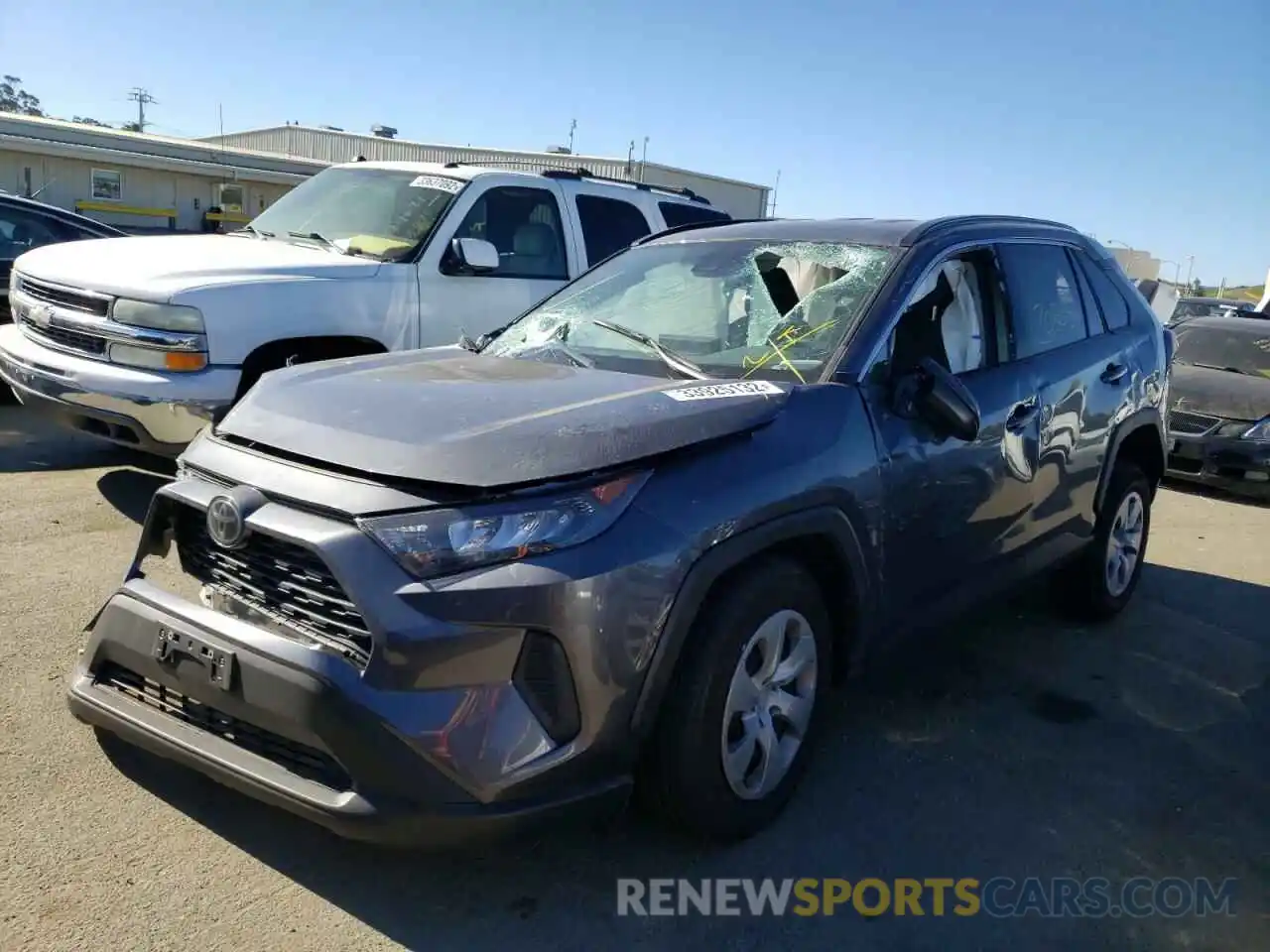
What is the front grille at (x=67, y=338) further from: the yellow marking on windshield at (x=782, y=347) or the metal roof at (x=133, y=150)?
the metal roof at (x=133, y=150)

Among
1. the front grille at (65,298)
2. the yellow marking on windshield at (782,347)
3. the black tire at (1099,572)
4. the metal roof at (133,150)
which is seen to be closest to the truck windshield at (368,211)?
the front grille at (65,298)

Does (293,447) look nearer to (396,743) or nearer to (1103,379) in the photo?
(396,743)

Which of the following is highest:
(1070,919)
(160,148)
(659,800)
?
(160,148)

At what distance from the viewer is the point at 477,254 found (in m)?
6.19

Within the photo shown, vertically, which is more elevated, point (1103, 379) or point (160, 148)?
point (160, 148)

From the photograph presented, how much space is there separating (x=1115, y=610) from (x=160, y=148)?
26580 mm

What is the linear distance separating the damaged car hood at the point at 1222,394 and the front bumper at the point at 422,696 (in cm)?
825

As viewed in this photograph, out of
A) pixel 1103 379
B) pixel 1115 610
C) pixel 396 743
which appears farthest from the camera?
pixel 1115 610

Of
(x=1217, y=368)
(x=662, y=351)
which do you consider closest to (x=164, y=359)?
(x=662, y=351)

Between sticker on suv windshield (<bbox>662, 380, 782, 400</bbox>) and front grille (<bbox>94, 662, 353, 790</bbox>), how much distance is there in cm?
134

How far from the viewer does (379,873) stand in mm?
2826

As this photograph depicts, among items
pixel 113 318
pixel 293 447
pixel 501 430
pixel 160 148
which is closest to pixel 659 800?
pixel 501 430

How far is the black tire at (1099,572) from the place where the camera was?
16.7ft

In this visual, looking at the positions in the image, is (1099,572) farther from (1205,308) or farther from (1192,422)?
(1205,308)
